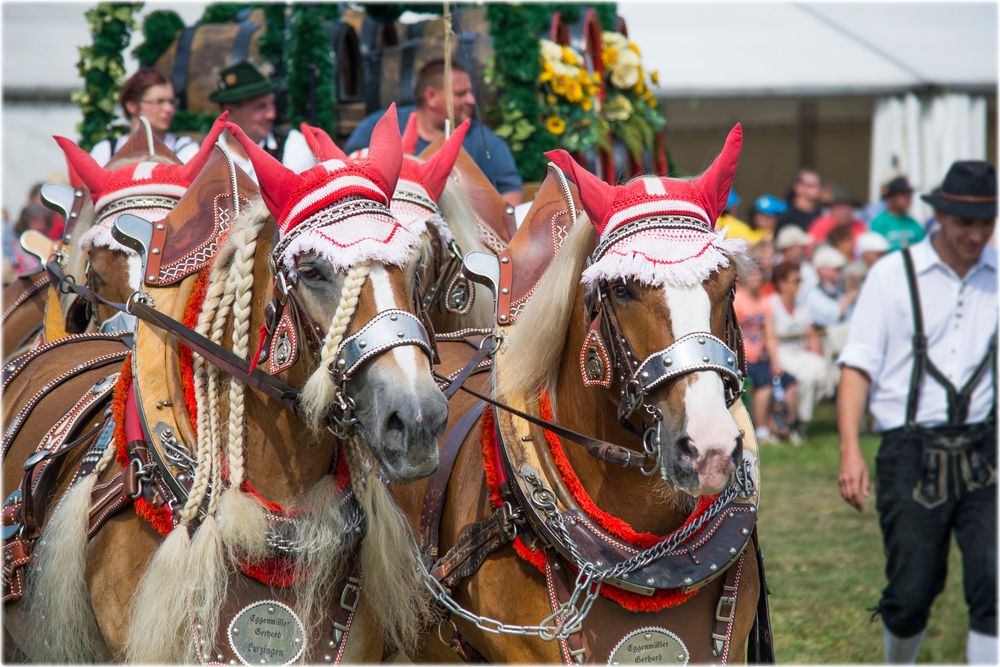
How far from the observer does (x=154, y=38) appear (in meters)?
7.39

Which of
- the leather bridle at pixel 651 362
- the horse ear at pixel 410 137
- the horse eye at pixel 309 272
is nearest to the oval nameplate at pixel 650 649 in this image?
the leather bridle at pixel 651 362

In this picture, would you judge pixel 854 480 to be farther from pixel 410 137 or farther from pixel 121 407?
pixel 121 407

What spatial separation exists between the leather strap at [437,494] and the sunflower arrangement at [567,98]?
10.9 ft

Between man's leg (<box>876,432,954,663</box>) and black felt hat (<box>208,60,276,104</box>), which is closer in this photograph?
man's leg (<box>876,432,954,663</box>)

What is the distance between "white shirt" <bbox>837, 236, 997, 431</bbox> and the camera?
486 cm

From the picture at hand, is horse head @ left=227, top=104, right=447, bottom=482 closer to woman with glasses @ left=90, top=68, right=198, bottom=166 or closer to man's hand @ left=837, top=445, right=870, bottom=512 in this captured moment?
man's hand @ left=837, top=445, right=870, bottom=512

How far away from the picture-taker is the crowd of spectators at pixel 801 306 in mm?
10891

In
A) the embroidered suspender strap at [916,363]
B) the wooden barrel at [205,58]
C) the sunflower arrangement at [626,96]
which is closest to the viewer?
the embroidered suspender strap at [916,363]

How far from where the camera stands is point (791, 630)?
18.5 ft

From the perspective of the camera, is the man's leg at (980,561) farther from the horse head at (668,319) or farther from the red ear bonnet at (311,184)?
the red ear bonnet at (311,184)

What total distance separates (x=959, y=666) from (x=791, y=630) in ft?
2.36

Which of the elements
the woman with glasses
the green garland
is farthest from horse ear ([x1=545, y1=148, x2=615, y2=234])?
the green garland

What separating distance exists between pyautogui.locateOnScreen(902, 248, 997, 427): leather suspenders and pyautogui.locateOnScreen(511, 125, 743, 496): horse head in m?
2.12

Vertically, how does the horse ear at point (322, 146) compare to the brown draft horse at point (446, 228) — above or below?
above
